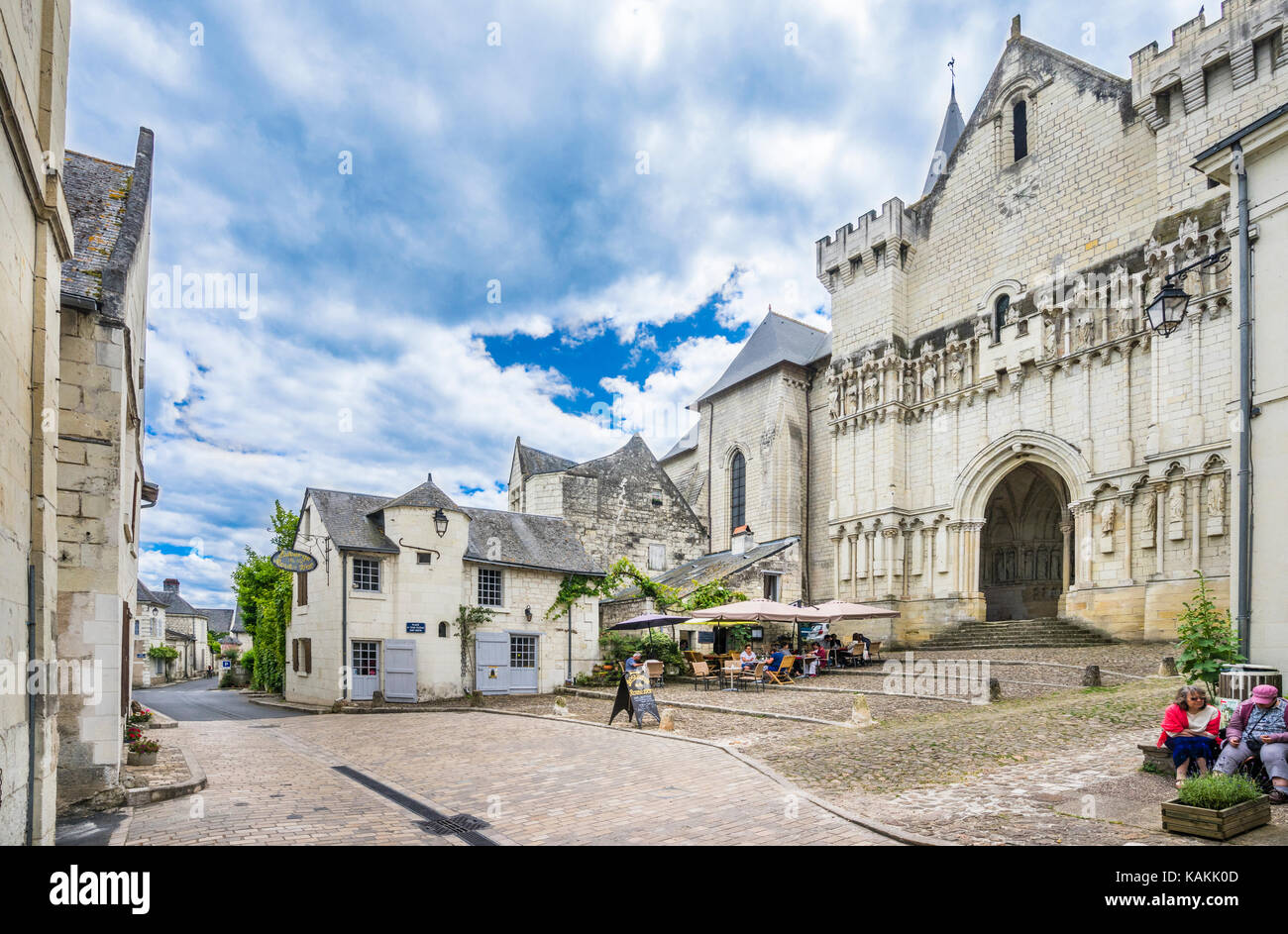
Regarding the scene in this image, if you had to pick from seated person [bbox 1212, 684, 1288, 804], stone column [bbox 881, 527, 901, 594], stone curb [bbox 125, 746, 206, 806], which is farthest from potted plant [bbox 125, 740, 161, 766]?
stone column [bbox 881, 527, 901, 594]

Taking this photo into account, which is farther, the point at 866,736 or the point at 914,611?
the point at 914,611

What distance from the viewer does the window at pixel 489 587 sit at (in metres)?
23.0

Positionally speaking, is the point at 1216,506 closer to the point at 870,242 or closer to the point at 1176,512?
the point at 1176,512

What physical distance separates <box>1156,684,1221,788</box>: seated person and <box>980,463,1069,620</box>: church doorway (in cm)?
2216

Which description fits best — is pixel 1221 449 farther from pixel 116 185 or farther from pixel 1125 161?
pixel 116 185

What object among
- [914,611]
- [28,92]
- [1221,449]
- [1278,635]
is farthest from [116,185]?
[914,611]

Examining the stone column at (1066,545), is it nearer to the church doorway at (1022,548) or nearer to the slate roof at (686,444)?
the church doorway at (1022,548)

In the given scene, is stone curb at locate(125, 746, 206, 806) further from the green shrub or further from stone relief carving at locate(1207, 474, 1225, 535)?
stone relief carving at locate(1207, 474, 1225, 535)

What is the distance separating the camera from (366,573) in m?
21.1

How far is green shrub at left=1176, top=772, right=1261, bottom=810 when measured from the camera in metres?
5.89

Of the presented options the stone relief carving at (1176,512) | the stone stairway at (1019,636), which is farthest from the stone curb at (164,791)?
the stone relief carving at (1176,512)

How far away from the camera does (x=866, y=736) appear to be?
11164mm

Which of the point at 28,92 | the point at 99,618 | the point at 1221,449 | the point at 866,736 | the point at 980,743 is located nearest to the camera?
the point at 28,92

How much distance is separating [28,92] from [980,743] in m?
11.7
